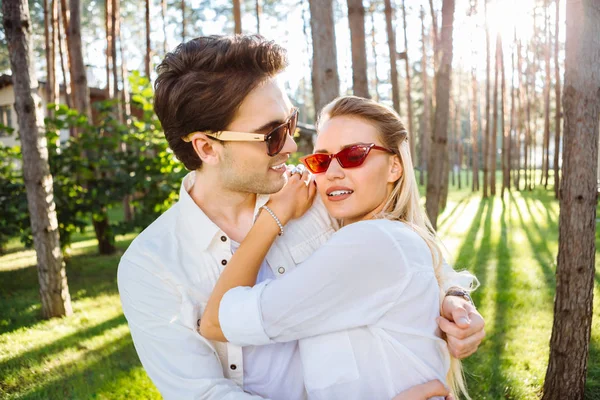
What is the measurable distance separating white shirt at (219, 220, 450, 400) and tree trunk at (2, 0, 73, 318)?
594cm

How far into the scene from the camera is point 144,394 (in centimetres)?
516

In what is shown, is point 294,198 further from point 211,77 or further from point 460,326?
point 460,326

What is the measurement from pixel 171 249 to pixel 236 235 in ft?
1.26

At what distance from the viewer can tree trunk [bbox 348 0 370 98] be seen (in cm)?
571

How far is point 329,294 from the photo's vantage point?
5.86ft

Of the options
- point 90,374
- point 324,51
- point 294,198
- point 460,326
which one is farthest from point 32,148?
point 460,326

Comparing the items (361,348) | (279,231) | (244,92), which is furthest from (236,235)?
(361,348)

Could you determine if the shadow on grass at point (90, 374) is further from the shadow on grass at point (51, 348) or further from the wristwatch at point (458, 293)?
the wristwatch at point (458, 293)

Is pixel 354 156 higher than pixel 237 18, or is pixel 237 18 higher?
pixel 237 18

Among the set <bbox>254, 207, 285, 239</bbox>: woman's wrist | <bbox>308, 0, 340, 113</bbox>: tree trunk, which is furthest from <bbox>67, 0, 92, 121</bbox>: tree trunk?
<bbox>254, 207, 285, 239</bbox>: woman's wrist

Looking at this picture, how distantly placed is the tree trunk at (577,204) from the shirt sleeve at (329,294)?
9.02ft

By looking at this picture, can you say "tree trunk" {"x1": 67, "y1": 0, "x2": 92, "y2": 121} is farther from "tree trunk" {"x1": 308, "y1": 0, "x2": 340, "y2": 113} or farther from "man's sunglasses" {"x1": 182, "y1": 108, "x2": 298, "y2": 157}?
"man's sunglasses" {"x1": 182, "y1": 108, "x2": 298, "y2": 157}

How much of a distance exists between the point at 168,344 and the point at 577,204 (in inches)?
129

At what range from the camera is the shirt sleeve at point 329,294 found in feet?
5.84
